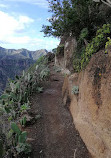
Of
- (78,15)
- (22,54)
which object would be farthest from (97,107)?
(22,54)

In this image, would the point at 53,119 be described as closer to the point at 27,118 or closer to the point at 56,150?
the point at 27,118

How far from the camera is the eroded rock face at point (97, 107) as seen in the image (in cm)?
296

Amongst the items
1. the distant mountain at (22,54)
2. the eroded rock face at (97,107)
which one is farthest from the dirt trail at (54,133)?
the distant mountain at (22,54)

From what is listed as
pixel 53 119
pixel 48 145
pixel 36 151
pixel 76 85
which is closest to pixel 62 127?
pixel 53 119

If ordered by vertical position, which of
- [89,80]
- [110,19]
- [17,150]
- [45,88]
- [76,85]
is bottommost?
[17,150]

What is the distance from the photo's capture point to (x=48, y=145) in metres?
4.07

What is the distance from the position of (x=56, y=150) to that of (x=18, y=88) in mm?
4216

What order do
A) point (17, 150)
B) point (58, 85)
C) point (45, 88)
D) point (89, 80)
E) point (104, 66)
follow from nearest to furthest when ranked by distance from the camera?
1. point (104, 66)
2. point (17, 150)
3. point (89, 80)
4. point (45, 88)
5. point (58, 85)

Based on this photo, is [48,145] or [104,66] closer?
[104,66]

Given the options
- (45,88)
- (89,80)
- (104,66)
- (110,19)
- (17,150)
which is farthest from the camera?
(45,88)

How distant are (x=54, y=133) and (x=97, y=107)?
83.0 inches

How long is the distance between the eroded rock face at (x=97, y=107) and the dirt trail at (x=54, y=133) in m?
0.43

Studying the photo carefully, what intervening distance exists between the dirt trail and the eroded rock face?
43cm

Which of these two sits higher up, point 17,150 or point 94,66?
point 94,66
